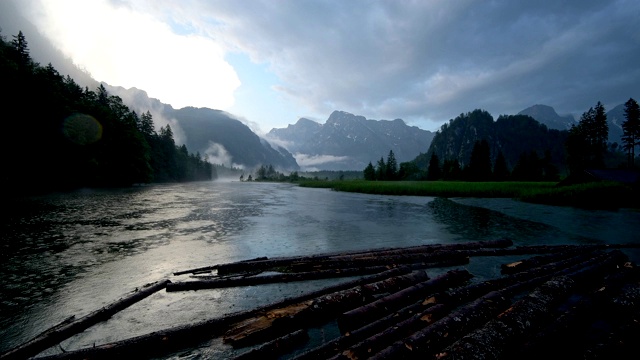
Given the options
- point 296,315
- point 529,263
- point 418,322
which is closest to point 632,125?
point 529,263

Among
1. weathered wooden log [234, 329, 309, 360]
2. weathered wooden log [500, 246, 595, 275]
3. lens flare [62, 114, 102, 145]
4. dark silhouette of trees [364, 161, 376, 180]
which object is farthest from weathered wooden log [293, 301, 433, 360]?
dark silhouette of trees [364, 161, 376, 180]

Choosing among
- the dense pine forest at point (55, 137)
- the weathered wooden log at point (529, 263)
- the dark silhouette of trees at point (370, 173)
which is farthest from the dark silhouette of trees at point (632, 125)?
the dense pine forest at point (55, 137)

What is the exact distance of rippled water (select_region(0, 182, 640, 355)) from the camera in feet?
23.0

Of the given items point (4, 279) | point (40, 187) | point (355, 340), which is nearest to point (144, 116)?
point (40, 187)

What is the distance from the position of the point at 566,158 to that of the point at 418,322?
104557 millimetres

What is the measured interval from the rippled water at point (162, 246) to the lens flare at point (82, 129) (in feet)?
116

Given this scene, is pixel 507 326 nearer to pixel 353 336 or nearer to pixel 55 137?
pixel 353 336

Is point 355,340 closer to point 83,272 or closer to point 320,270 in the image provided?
point 320,270

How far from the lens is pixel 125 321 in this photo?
21.5 feet

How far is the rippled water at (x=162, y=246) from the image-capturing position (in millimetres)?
7023

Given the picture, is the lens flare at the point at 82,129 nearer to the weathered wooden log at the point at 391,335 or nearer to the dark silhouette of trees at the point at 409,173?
the weathered wooden log at the point at 391,335

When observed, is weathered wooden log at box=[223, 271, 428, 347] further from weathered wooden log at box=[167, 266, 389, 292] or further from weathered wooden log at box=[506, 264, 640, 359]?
weathered wooden log at box=[506, 264, 640, 359]

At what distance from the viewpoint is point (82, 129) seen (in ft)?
178

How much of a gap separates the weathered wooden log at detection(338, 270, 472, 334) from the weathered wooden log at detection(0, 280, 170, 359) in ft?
19.0
